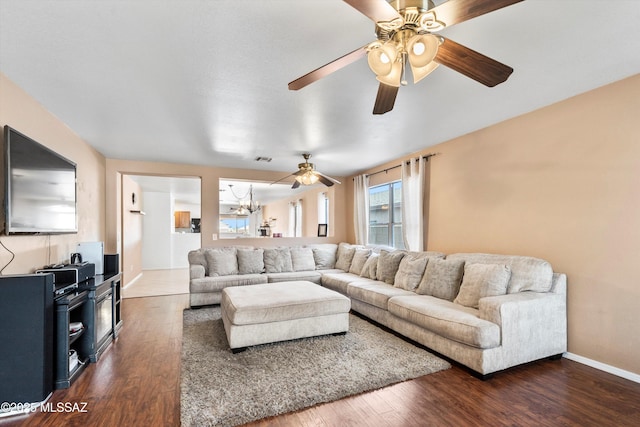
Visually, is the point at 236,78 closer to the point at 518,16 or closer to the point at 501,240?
the point at 518,16

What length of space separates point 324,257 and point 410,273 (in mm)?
2334

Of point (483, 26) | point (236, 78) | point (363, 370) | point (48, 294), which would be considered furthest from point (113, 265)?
point (483, 26)

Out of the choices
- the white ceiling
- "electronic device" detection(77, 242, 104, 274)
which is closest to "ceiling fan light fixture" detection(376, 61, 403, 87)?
the white ceiling

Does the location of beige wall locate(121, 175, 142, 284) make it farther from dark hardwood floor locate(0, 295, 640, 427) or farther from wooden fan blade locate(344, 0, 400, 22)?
wooden fan blade locate(344, 0, 400, 22)

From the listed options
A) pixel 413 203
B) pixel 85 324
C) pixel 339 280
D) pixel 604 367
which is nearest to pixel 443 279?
pixel 604 367

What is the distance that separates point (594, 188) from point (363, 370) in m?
2.65

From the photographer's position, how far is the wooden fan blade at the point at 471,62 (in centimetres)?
151

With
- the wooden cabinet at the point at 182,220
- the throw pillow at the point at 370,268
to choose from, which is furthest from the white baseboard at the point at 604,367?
the wooden cabinet at the point at 182,220

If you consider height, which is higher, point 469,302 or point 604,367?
point 469,302

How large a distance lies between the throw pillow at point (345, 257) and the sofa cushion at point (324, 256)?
0.12 meters

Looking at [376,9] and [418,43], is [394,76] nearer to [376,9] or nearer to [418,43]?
[418,43]

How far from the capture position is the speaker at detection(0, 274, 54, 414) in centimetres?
201

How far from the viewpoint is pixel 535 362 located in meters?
2.77

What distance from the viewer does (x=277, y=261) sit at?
539cm
